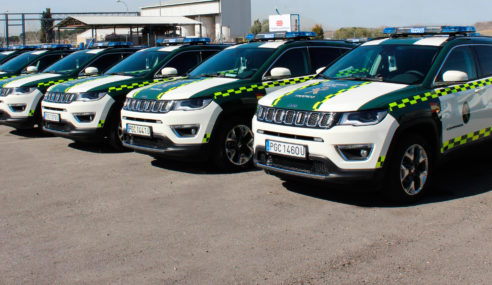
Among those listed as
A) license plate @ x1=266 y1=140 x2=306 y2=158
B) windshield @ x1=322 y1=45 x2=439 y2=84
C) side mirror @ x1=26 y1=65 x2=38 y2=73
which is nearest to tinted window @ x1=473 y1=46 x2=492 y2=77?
windshield @ x1=322 y1=45 x2=439 y2=84

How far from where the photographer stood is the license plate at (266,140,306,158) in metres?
5.46

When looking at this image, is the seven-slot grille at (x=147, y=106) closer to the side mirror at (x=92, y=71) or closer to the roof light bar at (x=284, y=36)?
the roof light bar at (x=284, y=36)

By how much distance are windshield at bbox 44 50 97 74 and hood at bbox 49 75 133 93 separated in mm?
2109

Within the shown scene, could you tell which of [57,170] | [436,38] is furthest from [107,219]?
[436,38]

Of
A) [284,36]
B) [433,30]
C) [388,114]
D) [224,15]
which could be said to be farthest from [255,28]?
[388,114]

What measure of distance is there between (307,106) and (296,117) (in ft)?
0.52

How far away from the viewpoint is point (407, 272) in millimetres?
3955

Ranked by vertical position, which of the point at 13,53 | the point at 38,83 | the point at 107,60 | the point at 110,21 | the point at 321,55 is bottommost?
the point at 38,83

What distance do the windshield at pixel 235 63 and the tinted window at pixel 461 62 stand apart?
8.20ft

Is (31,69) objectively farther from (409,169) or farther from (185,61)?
(409,169)

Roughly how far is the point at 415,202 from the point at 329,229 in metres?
1.25

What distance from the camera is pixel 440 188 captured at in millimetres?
6273

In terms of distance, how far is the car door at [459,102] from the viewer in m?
5.86

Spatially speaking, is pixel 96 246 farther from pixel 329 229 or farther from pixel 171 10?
pixel 171 10
